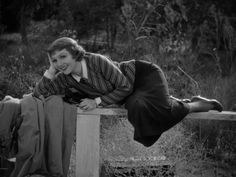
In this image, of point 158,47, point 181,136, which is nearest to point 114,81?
point 181,136

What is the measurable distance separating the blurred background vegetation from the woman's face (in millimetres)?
1054

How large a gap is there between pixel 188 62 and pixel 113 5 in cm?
205

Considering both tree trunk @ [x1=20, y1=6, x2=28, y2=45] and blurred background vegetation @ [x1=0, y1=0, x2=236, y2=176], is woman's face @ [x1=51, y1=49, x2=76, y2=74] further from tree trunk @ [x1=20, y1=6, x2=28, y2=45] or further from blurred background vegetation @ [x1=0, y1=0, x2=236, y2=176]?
tree trunk @ [x1=20, y1=6, x2=28, y2=45]

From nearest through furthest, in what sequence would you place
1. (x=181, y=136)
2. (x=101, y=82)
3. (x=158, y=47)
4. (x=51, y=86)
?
(x=101, y=82), (x=51, y=86), (x=181, y=136), (x=158, y=47)

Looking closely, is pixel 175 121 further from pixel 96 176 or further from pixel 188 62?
pixel 188 62

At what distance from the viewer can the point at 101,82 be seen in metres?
3.56

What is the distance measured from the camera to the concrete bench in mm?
3572

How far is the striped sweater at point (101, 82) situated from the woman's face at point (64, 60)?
0.48 feet

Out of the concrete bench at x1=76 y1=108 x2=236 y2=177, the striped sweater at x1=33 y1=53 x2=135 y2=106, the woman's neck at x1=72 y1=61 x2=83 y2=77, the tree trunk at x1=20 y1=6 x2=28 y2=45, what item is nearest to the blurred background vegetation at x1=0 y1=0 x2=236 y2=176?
the tree trunk at x1=20 y1=6 x2=28 y2=45

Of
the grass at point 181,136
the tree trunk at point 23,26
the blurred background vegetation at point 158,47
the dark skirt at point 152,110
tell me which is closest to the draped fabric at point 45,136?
the dark skirt at point 152,110

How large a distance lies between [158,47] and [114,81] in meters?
3.37

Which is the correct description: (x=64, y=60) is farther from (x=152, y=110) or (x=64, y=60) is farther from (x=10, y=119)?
(x=152, y=110)

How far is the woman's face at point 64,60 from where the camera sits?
341 centimetres

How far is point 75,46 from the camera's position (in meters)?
3.46
